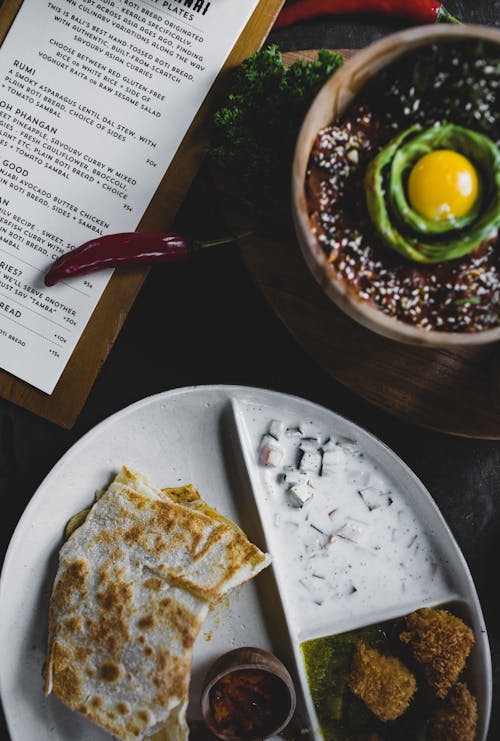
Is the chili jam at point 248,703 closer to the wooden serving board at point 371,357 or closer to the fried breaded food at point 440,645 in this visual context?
the fried breaded food at point 440,645

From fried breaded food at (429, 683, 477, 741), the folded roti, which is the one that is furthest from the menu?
fried breaded food at (429, 683, 477, 741)

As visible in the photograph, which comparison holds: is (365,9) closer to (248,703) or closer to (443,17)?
(443,17)

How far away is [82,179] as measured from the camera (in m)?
2.53

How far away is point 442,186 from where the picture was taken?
6.55 feet

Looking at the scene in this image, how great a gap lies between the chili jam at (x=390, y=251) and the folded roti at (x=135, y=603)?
3.26 feet

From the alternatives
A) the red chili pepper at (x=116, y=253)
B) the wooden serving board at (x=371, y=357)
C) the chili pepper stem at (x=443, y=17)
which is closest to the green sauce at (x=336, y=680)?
the wooden serving board at (x=371, y=357)

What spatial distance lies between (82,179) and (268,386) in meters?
1.00

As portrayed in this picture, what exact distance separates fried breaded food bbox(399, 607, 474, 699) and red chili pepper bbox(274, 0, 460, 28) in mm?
2071

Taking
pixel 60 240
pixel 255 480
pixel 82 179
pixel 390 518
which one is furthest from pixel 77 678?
pixel 82 179

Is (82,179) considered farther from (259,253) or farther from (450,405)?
(450,405)

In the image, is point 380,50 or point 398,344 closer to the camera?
point 380,50

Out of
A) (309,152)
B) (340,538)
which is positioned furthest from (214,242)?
(340,538)

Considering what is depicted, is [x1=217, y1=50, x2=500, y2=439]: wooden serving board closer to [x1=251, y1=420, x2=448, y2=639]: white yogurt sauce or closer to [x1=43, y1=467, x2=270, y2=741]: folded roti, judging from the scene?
[x1=251, y1=420, x2=448, y2=639]: white yogurt sauce

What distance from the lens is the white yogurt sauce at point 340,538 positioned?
2.57m
